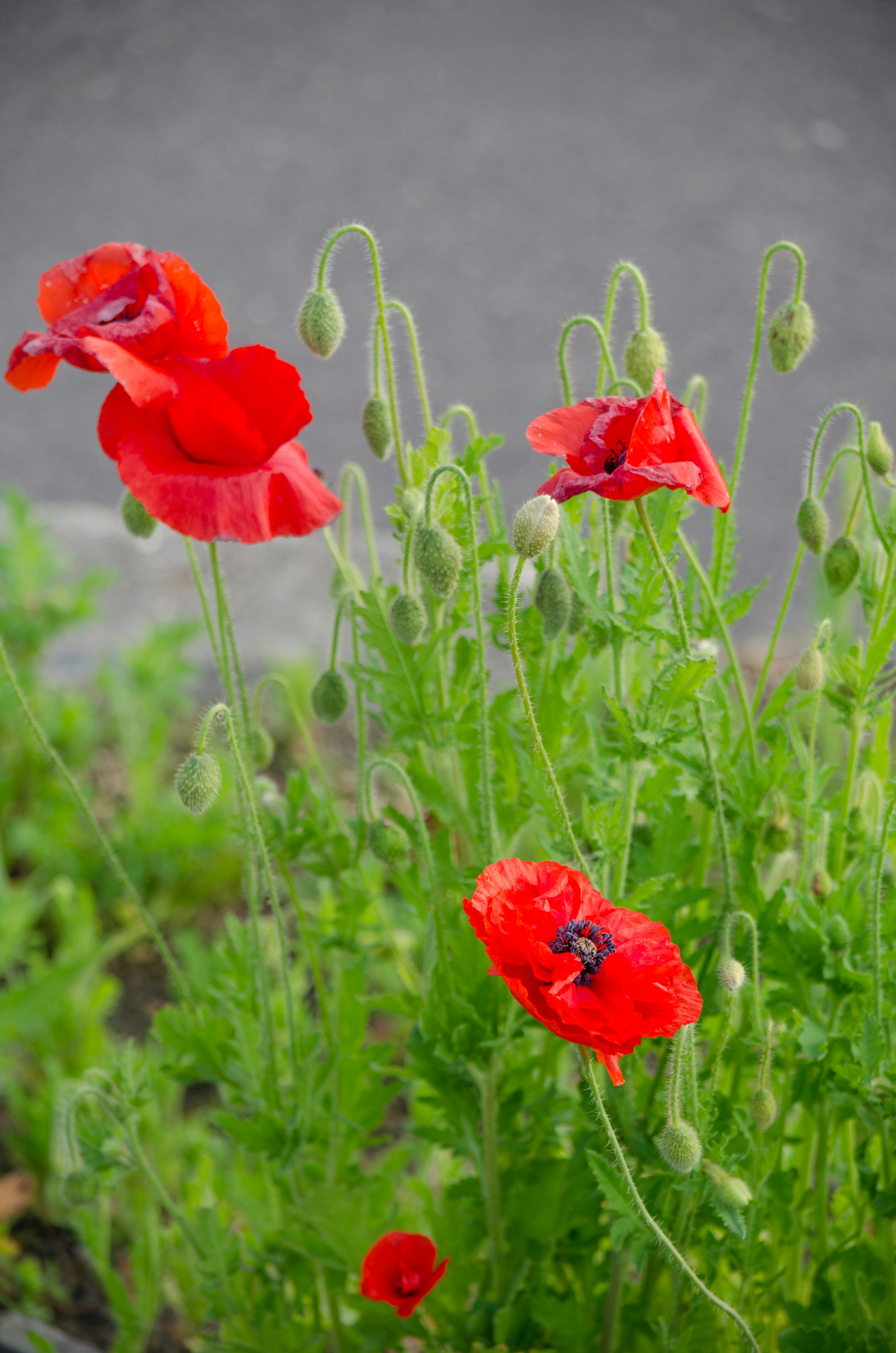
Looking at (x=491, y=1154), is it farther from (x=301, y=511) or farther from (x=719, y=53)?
(x=719, y=53)

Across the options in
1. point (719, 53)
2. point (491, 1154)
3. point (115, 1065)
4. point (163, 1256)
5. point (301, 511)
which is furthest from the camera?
point (719, 53)

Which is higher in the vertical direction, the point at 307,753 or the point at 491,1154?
the point at 491,1154

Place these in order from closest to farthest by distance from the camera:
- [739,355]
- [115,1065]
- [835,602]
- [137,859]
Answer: [115,1065], [835,602], [137,859], [739,355]

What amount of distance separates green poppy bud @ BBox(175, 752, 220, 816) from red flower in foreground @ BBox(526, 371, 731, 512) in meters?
0.37

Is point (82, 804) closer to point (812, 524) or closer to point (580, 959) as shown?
point (580, 959)

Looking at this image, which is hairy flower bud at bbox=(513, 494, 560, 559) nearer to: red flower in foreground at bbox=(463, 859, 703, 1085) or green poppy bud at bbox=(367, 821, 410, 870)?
red flower in foreground at bbox=(463, 859, 703, 1085)

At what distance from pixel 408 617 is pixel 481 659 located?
9 centimetres

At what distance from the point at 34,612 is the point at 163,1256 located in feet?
4.10

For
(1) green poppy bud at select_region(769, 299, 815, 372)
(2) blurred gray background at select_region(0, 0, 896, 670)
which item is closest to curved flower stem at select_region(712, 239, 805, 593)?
(1) green poppy bud at select_region(769, 299, 815, 372)

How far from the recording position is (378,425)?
Result: 1285 mm

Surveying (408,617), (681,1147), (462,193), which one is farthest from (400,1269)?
(462,193)

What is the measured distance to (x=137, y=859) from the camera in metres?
2.48

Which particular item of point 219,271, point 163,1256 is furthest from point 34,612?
point 219,271

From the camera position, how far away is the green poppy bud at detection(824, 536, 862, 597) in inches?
50.6
